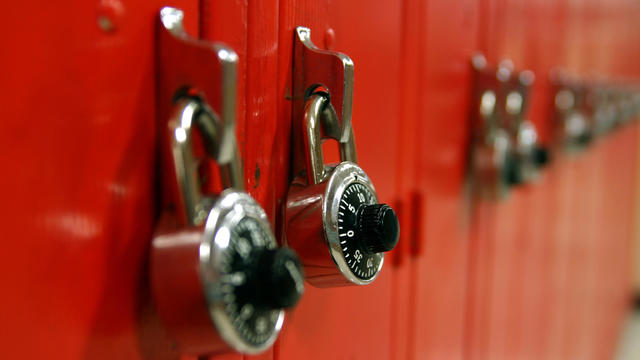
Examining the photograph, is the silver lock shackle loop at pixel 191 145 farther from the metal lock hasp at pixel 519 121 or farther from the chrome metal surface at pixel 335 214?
the metal lock hasp at pixel 519 121

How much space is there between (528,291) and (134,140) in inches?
66.7

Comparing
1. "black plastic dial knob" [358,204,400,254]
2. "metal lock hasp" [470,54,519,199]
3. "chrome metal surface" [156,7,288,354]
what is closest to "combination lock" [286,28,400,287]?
"black plastic dial knob" [358,204,400,254]

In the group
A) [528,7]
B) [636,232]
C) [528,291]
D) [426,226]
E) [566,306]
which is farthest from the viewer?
[636,232]

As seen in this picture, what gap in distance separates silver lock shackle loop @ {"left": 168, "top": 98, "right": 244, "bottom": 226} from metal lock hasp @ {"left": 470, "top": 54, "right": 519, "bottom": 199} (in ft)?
Answer: 2.95

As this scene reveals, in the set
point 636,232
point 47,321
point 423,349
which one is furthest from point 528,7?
point 636,232

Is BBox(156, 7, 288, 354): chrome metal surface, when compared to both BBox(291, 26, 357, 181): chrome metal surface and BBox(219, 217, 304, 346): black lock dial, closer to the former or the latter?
BBox(219, 217, 304, 346): black lock dial

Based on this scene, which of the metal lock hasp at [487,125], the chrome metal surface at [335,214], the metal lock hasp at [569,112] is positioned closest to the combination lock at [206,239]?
the chrome metal surface at [335,214]

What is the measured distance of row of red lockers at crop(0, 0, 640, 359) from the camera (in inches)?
13.8

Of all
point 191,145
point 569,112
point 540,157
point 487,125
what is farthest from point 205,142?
point 569,112

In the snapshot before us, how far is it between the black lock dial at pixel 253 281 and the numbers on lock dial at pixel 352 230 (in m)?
0.15

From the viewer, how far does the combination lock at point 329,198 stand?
553 mm

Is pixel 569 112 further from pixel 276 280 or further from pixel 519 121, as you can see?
pixel 276 280

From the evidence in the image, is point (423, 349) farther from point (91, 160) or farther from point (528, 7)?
point (528, 7)

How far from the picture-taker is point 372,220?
55 centimetres
